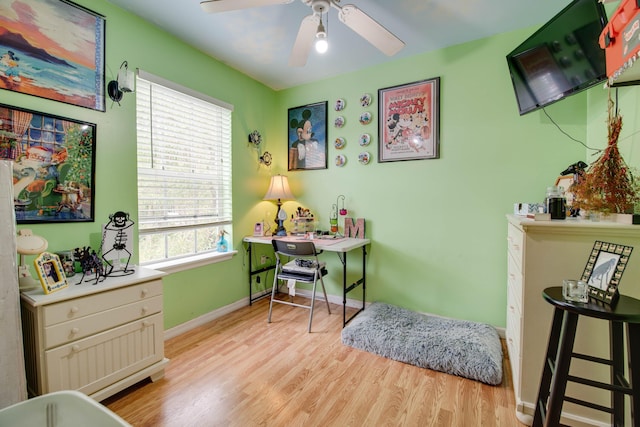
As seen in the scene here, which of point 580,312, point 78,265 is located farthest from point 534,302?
point 78,265

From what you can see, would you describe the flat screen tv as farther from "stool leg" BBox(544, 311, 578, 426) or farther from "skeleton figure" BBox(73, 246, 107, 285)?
"skeleton figure" BBox(73, 246, 107, 285)

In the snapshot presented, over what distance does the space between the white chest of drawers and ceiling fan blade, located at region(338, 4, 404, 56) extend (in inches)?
79.5

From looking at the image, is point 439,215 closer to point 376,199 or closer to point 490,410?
point 376,199

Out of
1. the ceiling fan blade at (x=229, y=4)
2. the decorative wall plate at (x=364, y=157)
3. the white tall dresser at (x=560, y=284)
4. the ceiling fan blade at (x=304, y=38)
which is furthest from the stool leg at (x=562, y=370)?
the decorative wall plate at (x=364, y=157)

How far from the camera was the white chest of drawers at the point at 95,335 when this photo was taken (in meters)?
1.41

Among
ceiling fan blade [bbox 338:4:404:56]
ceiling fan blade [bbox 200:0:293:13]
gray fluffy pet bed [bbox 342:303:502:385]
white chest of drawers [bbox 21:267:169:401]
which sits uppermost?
ceiling fan blade [bbox 200:0:293:13]

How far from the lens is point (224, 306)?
290cm

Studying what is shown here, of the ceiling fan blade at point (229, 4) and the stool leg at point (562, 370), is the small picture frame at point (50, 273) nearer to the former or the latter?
the ceiling fan blade at point (229, 4)

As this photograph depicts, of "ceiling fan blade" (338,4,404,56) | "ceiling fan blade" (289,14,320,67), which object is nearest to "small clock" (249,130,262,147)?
"ceiling fan blade" (289,14,320,67)

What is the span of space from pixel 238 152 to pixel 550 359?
2.92 m

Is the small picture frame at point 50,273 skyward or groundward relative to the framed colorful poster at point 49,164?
groundward

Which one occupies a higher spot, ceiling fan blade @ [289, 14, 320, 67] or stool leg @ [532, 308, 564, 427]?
ceiling fan blade @ [289, 14, 320, 67]

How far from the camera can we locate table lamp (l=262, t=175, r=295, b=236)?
320 cm

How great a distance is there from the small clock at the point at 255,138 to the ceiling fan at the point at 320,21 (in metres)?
1.29
